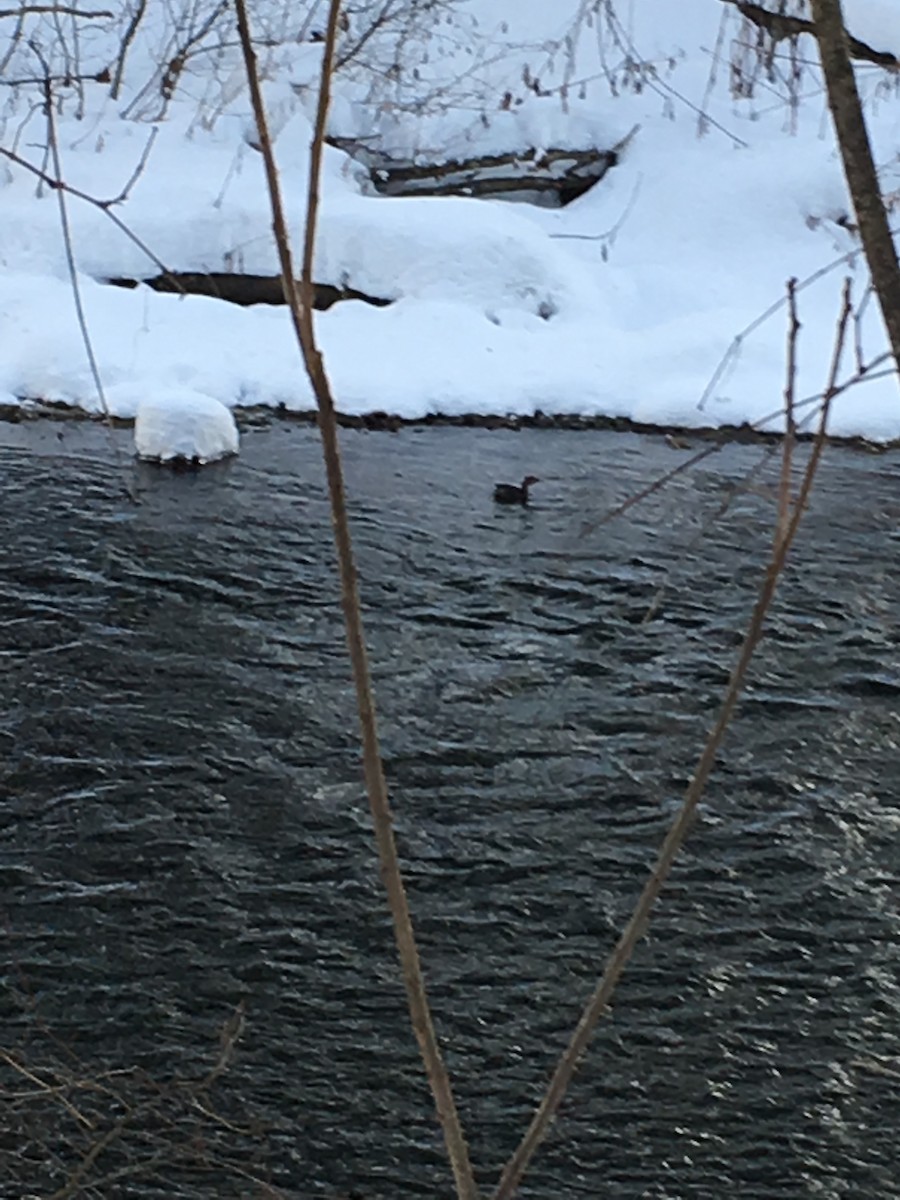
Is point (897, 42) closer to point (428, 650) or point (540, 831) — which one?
point (428, 650)

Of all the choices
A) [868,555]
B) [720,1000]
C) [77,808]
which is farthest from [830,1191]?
[868,555]

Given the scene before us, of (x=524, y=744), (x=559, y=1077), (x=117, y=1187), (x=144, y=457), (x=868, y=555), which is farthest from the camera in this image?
(x=144, y=457)

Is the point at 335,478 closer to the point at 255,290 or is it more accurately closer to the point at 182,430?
the point at 182,430

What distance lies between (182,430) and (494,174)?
19.0ft

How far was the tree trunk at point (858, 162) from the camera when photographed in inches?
42.0

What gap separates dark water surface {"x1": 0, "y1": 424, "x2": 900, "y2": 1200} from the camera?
327 cm

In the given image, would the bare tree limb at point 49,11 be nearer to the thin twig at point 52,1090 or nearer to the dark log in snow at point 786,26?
the dark log in snow at point 786,26

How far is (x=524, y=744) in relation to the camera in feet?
16.4

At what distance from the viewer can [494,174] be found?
12.6 metres

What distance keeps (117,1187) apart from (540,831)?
1.76m

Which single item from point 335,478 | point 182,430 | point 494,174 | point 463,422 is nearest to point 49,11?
point 335,478

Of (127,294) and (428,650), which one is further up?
(127,294)

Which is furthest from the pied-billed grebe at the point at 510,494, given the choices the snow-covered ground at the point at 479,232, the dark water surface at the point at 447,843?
the snow-covered ground at the point at 479,232

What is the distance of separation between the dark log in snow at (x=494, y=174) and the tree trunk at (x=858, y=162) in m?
11.7
